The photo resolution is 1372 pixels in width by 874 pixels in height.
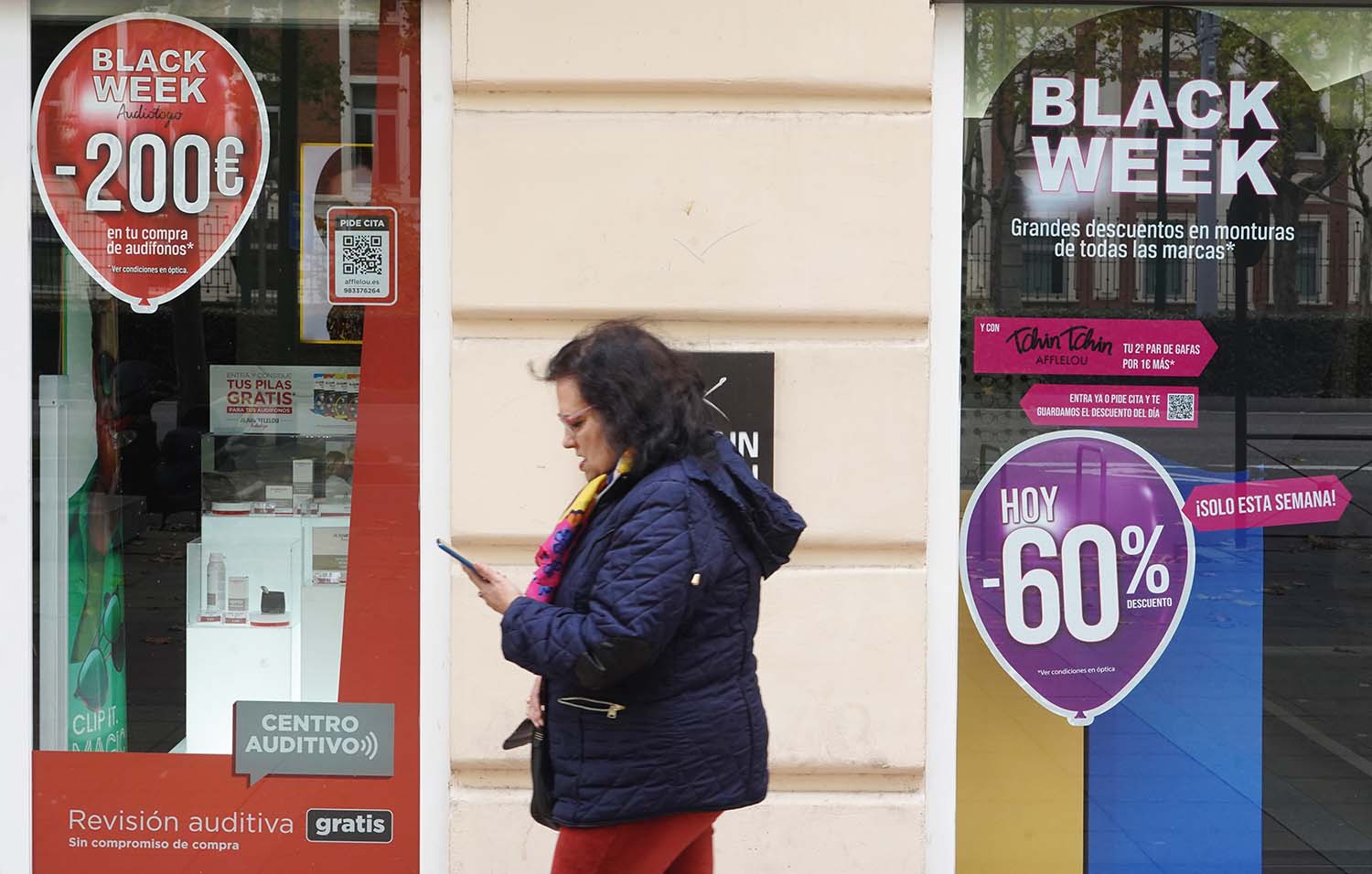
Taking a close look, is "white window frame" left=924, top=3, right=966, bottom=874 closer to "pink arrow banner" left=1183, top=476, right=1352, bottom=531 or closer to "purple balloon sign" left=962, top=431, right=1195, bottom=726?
"purple balloon sign" left=962, top=431, right=1195, bottom=726

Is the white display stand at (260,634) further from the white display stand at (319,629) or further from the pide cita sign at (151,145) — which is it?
the pide cita sign at (151,145)

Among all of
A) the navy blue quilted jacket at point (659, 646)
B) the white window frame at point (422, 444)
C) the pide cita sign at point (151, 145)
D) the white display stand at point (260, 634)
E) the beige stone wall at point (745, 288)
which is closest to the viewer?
the navy blue quilted jacket at point (659, 646)

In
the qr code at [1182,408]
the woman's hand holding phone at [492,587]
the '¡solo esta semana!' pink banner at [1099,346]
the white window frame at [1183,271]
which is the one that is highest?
the white window frame at [1183,271]

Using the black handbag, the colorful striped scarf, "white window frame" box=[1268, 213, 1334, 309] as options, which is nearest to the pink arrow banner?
"white window frame" box=[1268, 213, 1334, 309]

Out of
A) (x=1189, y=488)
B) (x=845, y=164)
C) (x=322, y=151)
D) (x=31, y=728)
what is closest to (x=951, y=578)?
(x=1189, y=488)

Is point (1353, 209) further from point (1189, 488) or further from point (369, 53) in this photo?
point (369, 53)

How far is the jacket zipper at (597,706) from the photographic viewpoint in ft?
9.84

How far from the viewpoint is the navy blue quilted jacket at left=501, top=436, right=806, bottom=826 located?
289cm

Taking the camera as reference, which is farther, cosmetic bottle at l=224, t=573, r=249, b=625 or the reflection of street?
cosmetic bottle at l=224, t=573, r=249, b=625

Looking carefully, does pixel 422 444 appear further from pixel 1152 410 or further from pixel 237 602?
pixel 1152 410

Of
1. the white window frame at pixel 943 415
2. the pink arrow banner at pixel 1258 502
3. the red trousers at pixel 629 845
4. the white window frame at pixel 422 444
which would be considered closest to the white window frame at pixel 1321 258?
the pink arrow banner at pixel 1258 502

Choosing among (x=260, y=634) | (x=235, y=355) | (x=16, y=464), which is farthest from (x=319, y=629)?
(x=16, y=464)

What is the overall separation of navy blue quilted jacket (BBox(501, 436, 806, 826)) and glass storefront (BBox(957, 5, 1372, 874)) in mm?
1652

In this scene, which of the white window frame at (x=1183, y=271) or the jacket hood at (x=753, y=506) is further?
the white window frame at (x=1183, y=271)
